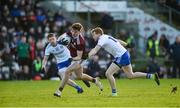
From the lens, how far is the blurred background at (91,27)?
37344 millimetres

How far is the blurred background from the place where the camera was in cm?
3734

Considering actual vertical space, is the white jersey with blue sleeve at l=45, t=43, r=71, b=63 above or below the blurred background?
above

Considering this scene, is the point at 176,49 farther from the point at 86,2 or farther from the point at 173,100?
the point at 173,100

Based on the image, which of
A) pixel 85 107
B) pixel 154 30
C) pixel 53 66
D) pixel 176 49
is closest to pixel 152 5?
pixel 154 30

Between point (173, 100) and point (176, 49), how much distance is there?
18292 mm

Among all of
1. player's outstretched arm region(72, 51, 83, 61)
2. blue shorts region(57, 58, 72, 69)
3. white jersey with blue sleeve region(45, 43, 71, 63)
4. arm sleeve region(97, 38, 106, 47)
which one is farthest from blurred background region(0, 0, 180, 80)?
arm sleeve region(97, 38, 106, 47)

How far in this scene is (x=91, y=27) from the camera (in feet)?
133

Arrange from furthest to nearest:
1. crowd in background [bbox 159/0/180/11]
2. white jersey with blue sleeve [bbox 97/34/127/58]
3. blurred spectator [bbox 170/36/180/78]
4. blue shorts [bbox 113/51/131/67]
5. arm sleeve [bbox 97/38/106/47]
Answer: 1. crowd in background [bbox 159/0/180/11]
2. blurred spectator [bbox 170/36/180/78]
3. blue shorts [bbox 113/51/131/67]
4. white jersey with blue sleeve [bbox 97/34/127/58]
5. arm sleeve [bbox 97/38/106/47]

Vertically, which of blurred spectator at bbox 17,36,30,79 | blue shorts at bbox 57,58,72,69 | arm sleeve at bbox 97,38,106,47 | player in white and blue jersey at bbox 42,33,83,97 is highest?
arm sleeve at bbox 97,38,106,47

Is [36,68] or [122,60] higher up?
[122,60]

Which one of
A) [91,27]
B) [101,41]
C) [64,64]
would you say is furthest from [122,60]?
[91,27]

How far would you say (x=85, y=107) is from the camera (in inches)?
711

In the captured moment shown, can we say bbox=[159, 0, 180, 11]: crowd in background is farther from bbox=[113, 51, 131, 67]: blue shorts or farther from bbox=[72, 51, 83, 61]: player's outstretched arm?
bbox=[72, 51, 83, 61]: player's outstretched arm

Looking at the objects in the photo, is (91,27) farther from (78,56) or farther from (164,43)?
(78,56)
